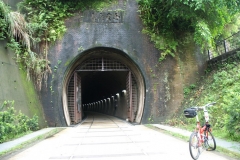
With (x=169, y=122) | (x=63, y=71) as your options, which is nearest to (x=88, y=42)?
(x=63, y=71)

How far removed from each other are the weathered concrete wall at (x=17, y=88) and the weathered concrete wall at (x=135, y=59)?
86 cm

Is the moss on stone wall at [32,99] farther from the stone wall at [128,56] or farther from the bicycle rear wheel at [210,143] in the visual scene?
the bicycle rear wheel at [210,143]

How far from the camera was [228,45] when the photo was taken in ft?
49.8

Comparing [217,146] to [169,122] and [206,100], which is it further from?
[169,122]

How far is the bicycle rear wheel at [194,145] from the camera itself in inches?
219

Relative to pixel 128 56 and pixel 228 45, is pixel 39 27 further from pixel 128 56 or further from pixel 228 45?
pixel 228 45

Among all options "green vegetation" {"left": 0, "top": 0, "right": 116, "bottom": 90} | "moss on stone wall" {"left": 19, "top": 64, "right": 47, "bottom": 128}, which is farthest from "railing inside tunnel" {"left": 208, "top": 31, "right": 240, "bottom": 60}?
"moss on stone wall" {"left": 19, "top": 64, "right": 47, "bottom": 128}

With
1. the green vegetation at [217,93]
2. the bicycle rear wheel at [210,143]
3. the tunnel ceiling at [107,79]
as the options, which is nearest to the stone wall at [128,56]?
the green vegetation at [217,93]

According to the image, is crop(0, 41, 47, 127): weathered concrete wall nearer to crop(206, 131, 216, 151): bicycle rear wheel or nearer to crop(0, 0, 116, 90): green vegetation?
crop(0, 0, 116, 90): green vegetation

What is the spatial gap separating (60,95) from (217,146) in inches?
377

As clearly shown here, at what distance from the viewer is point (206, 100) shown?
12219mm

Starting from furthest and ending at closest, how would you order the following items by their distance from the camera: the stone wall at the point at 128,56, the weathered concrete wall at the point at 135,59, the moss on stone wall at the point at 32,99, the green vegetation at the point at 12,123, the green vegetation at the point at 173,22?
the weathered concrete wall at the point at 135,59 → the stone wall at the point at 128,56 → the green vegetation at the point at 173,22 → the moss on stone wall at the point at 32,99 → the green vegetation at the point at 12,123

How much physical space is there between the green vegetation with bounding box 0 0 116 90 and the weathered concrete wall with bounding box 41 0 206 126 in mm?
432

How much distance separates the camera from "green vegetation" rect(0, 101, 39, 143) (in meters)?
7.27
